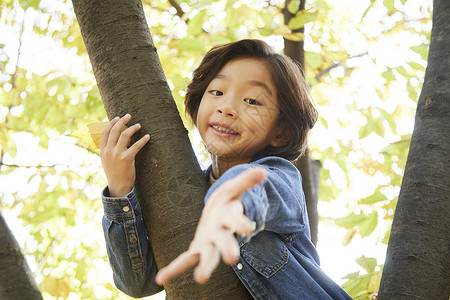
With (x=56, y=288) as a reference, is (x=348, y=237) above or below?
below

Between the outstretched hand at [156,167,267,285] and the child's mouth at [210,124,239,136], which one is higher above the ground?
the outstretched hand at [156,167,267,285]

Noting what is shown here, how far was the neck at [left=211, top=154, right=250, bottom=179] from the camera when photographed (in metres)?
1.59

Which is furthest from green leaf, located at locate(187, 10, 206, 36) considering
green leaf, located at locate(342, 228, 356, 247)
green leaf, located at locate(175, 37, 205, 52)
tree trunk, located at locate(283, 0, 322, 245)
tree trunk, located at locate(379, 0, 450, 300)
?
green leaf, located at locate(342, 228, 356, 247)

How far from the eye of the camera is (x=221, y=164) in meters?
1.61

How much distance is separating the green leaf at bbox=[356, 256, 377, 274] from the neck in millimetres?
697

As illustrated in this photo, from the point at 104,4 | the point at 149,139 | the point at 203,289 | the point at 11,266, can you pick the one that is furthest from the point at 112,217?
the point at 104,4

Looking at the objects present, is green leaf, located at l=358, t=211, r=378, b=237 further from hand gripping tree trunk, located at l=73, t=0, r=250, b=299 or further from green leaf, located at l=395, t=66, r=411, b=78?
hand gripping tree trunk, located at l=73, t=0, r=250, b=299

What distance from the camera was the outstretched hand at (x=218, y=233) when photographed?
0.52m

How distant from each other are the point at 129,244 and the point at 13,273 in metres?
0.51

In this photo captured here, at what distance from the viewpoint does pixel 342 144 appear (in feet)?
12.5

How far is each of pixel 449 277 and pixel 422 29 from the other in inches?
109

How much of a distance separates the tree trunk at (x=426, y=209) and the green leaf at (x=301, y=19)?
0.67 m

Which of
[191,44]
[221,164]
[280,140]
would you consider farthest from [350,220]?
[191,44]

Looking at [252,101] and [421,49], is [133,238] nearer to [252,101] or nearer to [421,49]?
[252,101]
